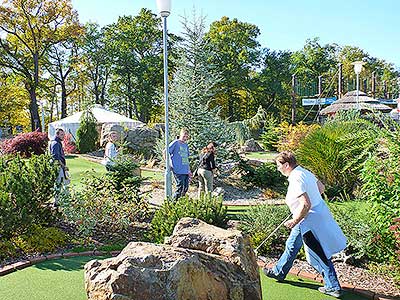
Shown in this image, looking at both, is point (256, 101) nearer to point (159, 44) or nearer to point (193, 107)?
point (159, 44)

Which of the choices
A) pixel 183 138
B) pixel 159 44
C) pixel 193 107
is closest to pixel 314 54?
pixel 159 44

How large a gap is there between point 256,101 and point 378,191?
38.1 m

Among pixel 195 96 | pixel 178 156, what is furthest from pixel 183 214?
pixel 195 96

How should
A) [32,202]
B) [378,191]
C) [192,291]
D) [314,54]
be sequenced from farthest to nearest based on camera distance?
[314,54] → [32,202] → [378,191] → [192,291]

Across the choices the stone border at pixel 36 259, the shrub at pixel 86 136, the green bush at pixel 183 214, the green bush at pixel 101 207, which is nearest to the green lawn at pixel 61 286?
the stone border at pixel 36 259

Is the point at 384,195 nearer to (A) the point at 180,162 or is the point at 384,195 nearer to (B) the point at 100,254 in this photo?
(B) the point at 100,254

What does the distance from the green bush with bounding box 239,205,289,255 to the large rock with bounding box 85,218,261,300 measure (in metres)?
2.39

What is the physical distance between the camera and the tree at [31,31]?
32.5 m

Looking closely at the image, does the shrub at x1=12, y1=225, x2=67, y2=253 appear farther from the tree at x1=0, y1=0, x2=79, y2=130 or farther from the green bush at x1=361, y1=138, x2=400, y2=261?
the tree at x1=0, y1=0, x2=79, y2=130

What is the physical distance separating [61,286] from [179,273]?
2412 mm

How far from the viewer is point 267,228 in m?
6.39

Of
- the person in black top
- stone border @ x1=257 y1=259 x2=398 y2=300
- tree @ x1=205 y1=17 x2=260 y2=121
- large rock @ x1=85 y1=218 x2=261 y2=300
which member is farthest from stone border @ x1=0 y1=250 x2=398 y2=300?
tree @ x1=205 y1=17 x2=260 y2=121

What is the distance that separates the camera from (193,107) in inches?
500

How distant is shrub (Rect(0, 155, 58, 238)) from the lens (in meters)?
6.18
